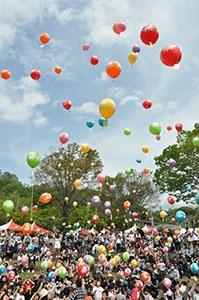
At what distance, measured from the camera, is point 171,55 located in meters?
6.27

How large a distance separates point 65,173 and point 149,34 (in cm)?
1816

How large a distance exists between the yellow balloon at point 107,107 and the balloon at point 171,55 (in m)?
1.83

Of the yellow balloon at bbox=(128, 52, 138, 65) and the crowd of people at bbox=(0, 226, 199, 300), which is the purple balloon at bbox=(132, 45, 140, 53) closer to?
the yellow balloon at bbox=(128, 52, 138, 65)

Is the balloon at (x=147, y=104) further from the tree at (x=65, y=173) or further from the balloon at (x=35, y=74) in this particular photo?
the tree at (x=65, y=173)

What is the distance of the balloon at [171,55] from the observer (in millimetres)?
6281

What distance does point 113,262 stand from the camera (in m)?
10.9

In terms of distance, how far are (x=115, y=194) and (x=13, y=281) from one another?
25404mm

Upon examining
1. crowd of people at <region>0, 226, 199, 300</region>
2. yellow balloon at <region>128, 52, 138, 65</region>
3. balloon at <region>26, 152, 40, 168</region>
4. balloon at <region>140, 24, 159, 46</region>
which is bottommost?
crowd of people at <region>0, 226, 199, 300</region>

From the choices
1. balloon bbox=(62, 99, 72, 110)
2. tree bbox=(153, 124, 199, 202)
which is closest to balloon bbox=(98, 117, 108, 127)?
balloon bbox=(62, 99, 72, 110)

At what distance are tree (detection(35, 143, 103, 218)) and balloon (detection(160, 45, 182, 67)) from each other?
18027mm

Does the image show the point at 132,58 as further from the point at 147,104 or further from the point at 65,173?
the point at 65,173

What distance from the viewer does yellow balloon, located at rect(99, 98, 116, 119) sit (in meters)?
7.57

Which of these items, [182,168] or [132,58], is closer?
[132,58]

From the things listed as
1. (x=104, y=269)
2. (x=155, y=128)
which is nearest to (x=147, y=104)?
(x=155, y=128)
